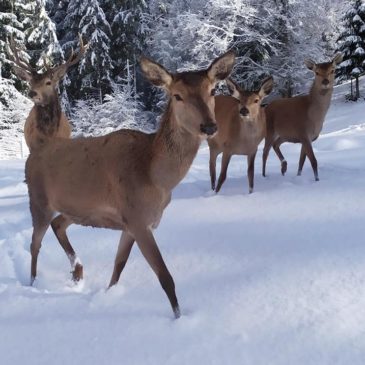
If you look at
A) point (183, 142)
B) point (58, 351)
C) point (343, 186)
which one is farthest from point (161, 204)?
point (343, 186)

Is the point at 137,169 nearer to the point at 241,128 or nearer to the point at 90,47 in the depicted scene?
the point at 241,128

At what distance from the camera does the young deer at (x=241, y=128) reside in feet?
22.5

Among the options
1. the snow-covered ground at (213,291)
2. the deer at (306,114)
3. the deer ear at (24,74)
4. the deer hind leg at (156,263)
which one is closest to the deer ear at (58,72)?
the deer ear at (24,74)

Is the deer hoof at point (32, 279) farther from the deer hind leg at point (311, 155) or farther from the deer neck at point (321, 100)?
the deer neck at point (321, 100)

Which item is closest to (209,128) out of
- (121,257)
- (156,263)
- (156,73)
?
(156,73)

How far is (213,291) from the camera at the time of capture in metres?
3.64

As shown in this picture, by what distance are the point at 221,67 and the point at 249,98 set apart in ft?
10.7

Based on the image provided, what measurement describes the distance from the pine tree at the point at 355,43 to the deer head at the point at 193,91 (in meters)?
22.8

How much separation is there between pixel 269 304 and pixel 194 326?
A: 20.5 inches

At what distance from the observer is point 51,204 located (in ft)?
13.6

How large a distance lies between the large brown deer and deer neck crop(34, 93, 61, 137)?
2.74 m

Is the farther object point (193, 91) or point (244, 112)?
point (244, 112)

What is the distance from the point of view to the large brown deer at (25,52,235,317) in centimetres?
345

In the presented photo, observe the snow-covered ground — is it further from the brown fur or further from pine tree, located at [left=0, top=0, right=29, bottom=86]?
pine tree, located at [left=0, top=0, right=29, bottom=86]
